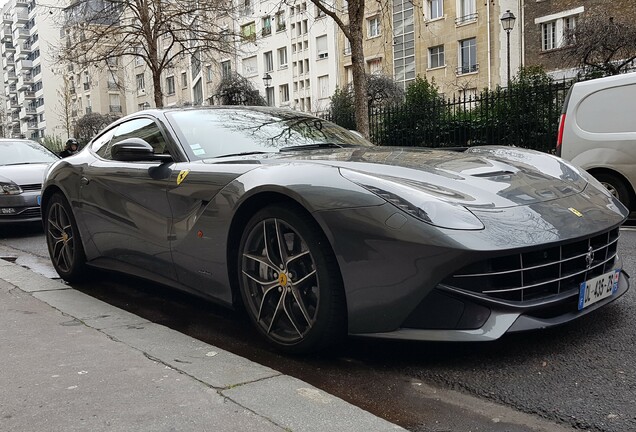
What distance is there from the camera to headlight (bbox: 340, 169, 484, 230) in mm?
2557

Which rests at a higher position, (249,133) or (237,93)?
(237,93)

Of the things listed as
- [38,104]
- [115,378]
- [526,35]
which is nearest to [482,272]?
[115,378]

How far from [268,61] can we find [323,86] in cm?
750

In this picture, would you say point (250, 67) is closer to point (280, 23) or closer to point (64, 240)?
point (280, 23)

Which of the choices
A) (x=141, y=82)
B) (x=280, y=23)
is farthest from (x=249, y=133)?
(x=141, y=82)

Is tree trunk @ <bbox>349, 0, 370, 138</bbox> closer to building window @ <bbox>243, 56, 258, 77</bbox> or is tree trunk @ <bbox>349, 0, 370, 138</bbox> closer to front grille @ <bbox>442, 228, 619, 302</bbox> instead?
front grille @ <bbox>442, 228, 619, 302</bbox>

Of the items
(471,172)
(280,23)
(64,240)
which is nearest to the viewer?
(471,172)

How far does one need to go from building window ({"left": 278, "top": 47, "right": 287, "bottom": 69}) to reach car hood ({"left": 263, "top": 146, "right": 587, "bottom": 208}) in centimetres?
4360

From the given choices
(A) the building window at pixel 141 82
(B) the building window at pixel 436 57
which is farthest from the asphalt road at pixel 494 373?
(A) the building window at pixel 141 82

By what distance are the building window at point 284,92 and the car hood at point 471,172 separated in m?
43.0

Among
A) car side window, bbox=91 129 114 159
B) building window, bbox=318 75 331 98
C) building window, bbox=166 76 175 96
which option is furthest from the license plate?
building window, bbox=166 76 175 96

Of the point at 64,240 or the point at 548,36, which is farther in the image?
the point at 548,36

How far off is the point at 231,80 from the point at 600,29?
45.4 ft

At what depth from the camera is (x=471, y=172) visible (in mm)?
3102
